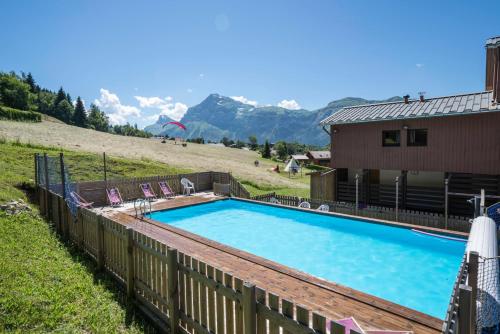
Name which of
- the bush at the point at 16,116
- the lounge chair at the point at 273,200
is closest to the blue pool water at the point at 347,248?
the lounge chair at the point at 273,200

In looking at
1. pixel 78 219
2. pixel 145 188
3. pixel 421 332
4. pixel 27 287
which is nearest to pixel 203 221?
pixel 145 188

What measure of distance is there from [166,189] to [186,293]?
1187 centimetres

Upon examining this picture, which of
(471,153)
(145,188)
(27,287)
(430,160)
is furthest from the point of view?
(145,188)

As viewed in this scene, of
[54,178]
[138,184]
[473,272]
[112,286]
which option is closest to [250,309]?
[473,272]

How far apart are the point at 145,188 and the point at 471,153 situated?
14.9m

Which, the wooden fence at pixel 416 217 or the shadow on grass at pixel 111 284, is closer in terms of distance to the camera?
the shadow on grass at pixel 111 284

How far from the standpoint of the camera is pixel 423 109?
13.5 m

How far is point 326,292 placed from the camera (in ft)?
16.5

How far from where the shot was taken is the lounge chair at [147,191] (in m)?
13.9

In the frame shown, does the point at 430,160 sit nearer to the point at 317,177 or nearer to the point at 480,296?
the point at 317,177

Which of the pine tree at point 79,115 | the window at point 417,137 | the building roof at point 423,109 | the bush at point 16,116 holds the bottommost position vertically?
the window at point 417,137

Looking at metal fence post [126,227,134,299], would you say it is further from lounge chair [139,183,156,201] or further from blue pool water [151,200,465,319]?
lounge chair [139,183,156,201]

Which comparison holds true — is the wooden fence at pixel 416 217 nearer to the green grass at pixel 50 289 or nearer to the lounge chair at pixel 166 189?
the lounge chair at pixel 166 189

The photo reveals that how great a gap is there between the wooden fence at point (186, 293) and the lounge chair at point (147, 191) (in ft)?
25.2
